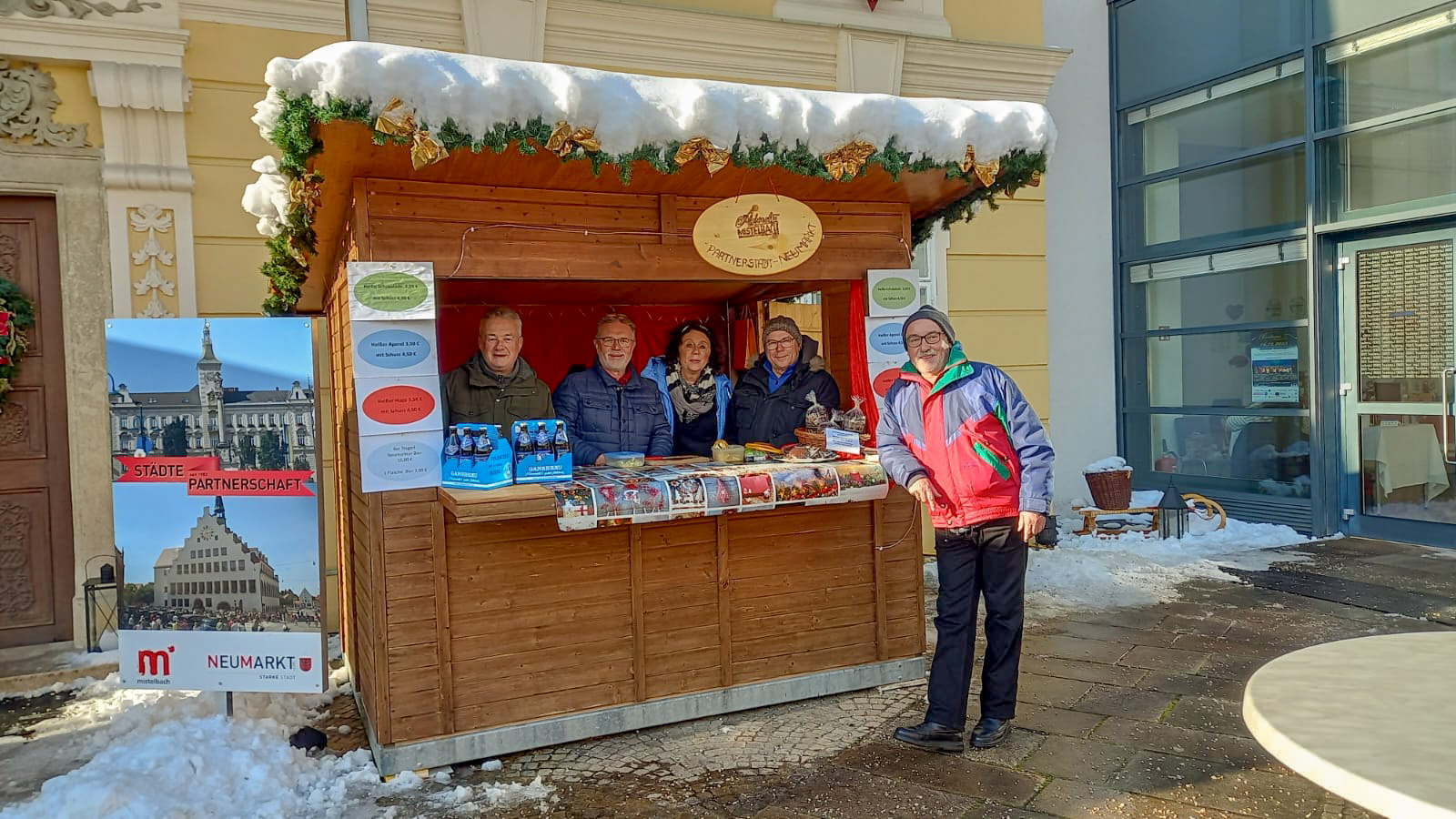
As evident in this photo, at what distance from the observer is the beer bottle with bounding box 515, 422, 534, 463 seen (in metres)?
3.54

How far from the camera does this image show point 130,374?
371 cm

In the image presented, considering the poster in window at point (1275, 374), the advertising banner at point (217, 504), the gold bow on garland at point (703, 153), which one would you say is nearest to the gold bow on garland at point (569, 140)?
the gold bow on garland at point (703, 153)

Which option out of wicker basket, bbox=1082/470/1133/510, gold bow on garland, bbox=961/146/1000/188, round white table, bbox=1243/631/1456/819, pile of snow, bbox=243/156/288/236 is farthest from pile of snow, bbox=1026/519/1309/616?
pile of snow, bbox=243/156/288/236

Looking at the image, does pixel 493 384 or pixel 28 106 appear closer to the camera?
pixel 493 384

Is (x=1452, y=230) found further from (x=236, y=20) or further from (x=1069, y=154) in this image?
(x=236, y=20)

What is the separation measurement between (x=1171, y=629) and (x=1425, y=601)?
1708 millimetres

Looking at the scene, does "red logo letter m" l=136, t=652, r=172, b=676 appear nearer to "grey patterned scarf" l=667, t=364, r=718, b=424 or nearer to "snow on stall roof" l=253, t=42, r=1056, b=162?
"snow on stall roof" l=253, t=42, r=1056, b=162

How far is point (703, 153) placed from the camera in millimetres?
3441

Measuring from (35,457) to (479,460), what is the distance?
137 inches

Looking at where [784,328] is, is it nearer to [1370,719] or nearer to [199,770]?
[199,770]

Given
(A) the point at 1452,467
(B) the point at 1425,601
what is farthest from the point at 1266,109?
(B) the point at 1425,601

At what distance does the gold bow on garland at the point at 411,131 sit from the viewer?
290 cm

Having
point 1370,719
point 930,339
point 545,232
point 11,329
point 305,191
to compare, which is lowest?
point 1370,719

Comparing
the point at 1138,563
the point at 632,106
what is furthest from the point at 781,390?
the point at 1138,563
